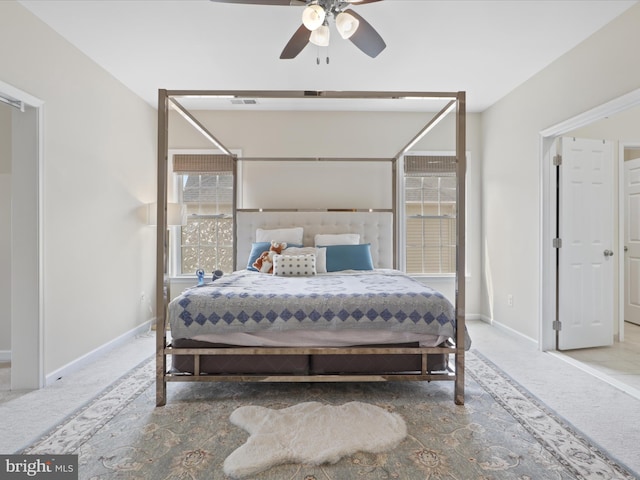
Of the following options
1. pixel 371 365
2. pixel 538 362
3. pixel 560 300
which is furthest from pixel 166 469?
pixel 560 300

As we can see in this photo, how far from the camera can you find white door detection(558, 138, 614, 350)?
346 centimetres

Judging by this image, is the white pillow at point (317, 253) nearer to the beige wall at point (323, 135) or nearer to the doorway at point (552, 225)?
the beige wall at point (323, 135)

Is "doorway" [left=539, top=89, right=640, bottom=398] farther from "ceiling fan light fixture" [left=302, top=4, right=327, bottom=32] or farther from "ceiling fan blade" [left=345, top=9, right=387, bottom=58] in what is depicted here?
"ceiling fan light fixture" [left=302, top=4, right=327, bottom=32]

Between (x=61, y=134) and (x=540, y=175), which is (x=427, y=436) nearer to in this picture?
(x=540, y=175)

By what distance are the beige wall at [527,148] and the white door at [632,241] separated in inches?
69.4

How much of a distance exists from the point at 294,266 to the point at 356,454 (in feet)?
6.29

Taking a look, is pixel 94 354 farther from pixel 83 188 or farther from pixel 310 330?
pixel 310 330

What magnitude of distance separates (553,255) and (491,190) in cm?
128

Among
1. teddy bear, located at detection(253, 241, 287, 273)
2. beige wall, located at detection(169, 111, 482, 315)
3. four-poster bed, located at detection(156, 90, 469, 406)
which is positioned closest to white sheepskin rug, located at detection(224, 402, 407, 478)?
four-poster bed, located at detection(156, 90, 469, 406)

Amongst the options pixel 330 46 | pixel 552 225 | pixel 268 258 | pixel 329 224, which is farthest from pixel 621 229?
pixel 268 258

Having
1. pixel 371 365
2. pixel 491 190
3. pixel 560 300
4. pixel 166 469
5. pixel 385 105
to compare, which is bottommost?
pixel 166 469

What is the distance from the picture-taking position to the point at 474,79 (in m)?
3.71

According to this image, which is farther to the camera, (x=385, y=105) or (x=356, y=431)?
(x=385, y=105)

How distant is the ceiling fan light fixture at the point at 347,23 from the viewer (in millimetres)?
2111
